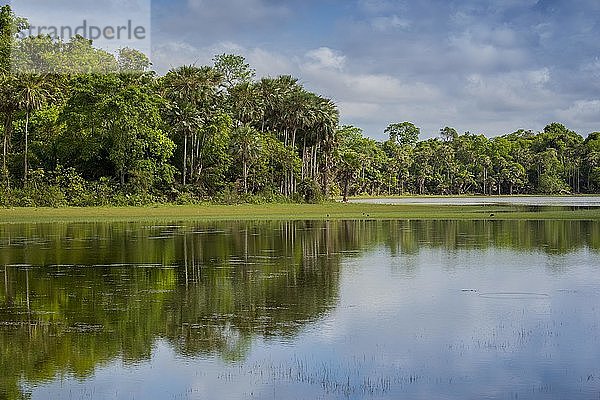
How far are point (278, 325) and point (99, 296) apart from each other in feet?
18.5

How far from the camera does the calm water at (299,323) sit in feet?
40.0

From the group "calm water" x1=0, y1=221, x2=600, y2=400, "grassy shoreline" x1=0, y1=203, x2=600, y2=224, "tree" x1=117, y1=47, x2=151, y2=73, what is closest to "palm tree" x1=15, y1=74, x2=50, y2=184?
"grassy shoreline" x1=0, y1=203, x2=600, y2=224

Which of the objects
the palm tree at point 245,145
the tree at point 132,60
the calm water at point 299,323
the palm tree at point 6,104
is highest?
the tree at point 132,60

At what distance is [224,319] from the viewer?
17.0 metres

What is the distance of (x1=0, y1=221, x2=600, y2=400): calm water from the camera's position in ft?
40.0

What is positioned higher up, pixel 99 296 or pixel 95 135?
pixel 95 135

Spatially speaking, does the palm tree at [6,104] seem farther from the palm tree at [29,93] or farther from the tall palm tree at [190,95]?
the tall palm tree at [190,95]

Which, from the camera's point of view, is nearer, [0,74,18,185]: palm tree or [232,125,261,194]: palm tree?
[0,74,18,185]: palm tree

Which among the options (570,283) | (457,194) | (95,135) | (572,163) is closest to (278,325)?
(570,283)

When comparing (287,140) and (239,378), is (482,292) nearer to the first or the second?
(239,378)

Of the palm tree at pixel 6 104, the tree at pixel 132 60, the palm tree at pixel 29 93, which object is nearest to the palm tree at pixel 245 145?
the palm tree at pixel 29 93

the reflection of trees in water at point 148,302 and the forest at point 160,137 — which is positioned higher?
the forest at point 160,137

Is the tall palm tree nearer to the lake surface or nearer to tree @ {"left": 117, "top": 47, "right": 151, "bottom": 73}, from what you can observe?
the lake surface

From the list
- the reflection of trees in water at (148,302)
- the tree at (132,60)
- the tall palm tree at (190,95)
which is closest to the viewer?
the reflection of trees in water at (148,302)
